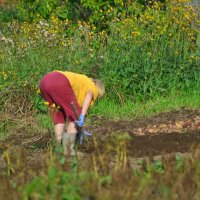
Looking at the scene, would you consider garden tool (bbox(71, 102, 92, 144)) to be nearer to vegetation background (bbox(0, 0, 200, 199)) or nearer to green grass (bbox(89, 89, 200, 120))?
vegetation background (bbox(0, 0, 200, 199))

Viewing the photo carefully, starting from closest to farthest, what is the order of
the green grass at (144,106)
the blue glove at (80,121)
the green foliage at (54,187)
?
the green foliage at (54,187) < the blue glove at (80,121) < the green grass at (144,106)

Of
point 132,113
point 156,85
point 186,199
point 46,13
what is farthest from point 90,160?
point 46,13

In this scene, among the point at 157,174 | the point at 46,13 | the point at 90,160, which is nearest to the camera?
the point at 157,174

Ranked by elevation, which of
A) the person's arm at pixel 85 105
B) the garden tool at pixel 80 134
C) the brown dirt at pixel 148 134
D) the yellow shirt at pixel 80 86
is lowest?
the brown dirt at pixel 148 134

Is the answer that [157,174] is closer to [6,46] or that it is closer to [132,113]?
[132,113]

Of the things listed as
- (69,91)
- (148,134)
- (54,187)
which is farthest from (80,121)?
(54,187)

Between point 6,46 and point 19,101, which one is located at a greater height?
point 6,46

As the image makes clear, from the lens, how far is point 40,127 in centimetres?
923

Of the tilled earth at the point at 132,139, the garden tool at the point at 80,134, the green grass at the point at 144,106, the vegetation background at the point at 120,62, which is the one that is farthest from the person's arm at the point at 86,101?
the green grass at the point at 144,106

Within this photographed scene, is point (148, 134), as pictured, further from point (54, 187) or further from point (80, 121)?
point (54, 187)

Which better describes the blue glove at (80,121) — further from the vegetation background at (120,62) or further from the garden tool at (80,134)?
the vegetation background at (120,62)

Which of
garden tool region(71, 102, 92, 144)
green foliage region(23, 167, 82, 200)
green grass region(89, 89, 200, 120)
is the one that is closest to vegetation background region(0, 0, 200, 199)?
green grass region(89, 89, 200, 120)

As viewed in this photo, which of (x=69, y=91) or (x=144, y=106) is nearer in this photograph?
(x=69, y=91)

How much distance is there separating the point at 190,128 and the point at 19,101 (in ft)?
7.32
